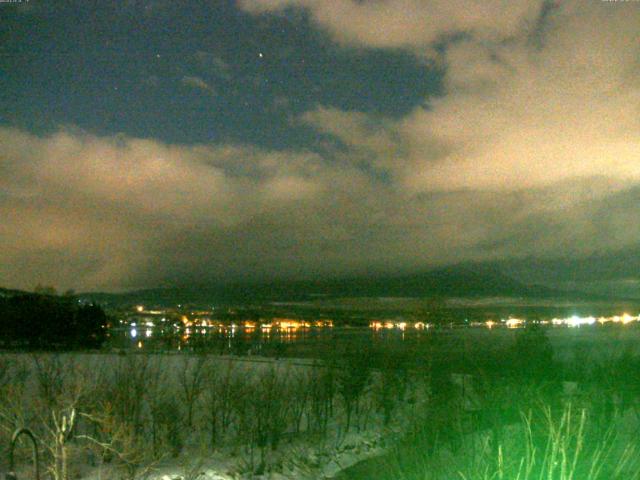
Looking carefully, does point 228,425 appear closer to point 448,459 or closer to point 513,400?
point 513,400

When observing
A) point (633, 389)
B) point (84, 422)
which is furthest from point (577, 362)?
point (84, 422)

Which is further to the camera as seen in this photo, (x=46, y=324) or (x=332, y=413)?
(x=46, y=324)

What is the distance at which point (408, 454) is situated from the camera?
9391 millimetres

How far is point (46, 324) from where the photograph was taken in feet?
230

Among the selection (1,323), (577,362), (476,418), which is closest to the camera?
(476,418)

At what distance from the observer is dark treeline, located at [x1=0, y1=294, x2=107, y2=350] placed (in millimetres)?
68438

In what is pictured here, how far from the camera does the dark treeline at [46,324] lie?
68.4 meters

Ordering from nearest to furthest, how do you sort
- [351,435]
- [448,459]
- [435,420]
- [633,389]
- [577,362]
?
1. [448,459]
2. [435,420]
3. [633,389]
4. [351,435]
5. [577,362]

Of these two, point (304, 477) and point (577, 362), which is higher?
point (577, 362)

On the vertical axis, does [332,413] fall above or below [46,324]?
below

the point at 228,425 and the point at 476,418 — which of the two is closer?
the point at 476,418

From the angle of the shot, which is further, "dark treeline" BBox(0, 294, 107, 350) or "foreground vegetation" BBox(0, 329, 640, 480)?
"dark treeline" BBox(0, 294, 107, 350)

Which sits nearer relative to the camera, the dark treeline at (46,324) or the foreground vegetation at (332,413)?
the foreground vegetation at (332,413)

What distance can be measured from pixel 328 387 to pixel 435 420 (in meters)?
13.1
